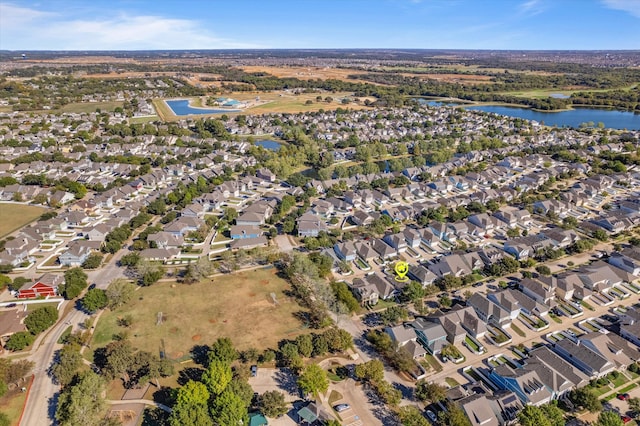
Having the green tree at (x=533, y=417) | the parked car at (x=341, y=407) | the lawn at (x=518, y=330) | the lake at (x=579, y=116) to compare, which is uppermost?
the lake at (x=579, y=116)

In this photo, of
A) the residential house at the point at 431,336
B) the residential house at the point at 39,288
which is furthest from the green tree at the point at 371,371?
the residential house at the point at 39,288

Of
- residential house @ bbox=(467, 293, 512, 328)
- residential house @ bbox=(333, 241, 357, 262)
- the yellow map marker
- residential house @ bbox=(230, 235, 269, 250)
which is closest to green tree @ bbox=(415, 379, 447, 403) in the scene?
residential house @ bbox=(467, 293, 512, 328)

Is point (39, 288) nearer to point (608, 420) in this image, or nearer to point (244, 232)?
point (244, 232)

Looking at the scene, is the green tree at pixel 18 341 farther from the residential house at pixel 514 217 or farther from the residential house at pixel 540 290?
the residential house at pixel 514 217

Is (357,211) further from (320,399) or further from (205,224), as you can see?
(320,399)

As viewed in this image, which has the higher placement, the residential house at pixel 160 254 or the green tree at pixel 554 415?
the residential house at pixel 160 254

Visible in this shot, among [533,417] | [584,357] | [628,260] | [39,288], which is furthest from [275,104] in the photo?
[533,417]
